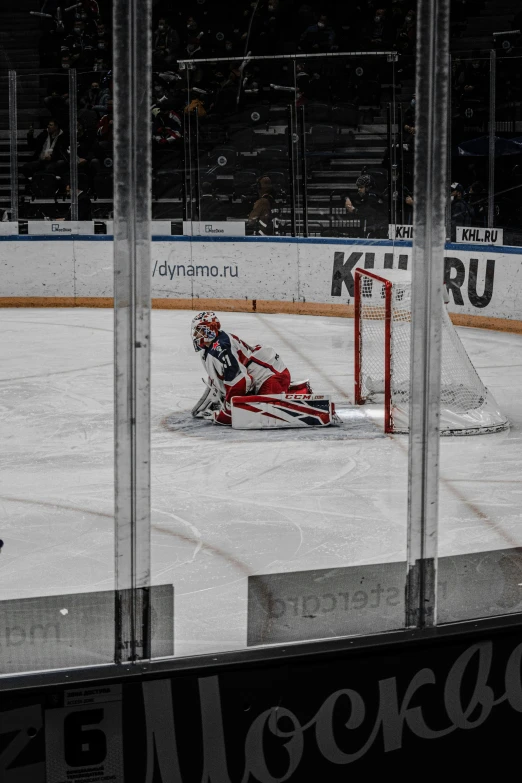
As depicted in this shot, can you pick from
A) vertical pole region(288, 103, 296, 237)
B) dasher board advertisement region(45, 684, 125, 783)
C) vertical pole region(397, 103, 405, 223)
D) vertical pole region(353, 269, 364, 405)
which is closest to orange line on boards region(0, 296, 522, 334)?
vertical pole region(288, 103, 296, 237)

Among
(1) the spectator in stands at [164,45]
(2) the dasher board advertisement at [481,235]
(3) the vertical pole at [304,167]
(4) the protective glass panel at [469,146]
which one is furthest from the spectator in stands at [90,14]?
(2) the dasher board advertisement at [481,235]

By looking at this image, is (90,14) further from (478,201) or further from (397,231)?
(478,201)

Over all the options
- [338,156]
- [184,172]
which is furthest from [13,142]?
[338,156]

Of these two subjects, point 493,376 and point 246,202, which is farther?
point 246,202

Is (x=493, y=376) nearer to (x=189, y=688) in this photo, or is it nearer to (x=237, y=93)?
(x=237, y=93)

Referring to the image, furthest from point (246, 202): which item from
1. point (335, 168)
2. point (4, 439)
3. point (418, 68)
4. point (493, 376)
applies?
point (418, 68)

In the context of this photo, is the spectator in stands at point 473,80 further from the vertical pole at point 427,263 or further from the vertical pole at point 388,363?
the vertical pole at point 427,263

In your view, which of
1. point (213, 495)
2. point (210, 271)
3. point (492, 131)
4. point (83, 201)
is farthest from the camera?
point (210, 271)

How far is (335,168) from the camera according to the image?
11102 millimetres

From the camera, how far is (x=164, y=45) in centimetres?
1181

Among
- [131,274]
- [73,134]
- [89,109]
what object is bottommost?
[131,274]

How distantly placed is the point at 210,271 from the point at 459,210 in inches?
114

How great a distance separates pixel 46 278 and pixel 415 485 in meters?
10.4

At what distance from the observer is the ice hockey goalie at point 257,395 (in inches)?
237
